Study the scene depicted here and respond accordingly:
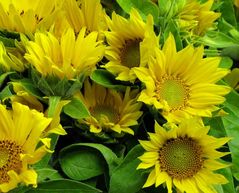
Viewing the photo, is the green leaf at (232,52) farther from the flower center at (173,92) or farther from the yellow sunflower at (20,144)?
the yellow sunflower at (20,144)

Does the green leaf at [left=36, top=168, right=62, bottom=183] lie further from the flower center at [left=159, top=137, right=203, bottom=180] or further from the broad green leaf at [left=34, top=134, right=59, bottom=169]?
the flower center at [left=159, top=137, right=203, bottom=180]

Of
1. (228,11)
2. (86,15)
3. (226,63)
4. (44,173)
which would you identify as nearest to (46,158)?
(44,173)

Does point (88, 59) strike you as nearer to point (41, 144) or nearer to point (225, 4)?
point (41, 144)

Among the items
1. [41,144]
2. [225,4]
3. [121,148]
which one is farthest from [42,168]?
[225,4]

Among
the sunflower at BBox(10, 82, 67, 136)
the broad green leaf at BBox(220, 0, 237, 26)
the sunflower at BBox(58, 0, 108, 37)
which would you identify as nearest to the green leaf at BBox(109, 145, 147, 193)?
the sunflower at BBox(10, 82, 67, 136)

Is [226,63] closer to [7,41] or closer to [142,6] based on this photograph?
[142,6]
